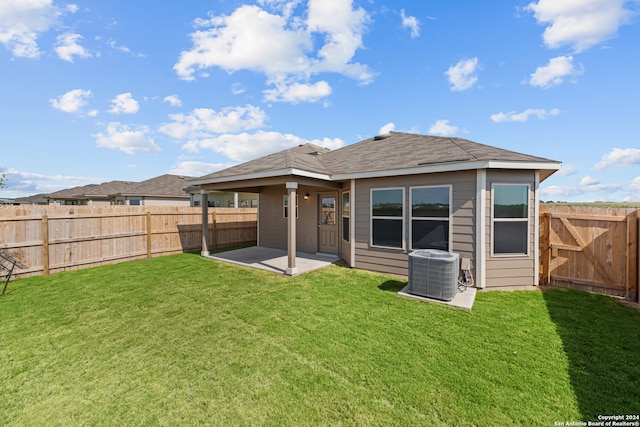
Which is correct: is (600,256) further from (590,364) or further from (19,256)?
(19,256)

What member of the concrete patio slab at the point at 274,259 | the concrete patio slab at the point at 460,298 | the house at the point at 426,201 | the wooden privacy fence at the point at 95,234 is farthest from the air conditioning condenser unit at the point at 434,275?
the wooden privacy fence at the point at 95,234

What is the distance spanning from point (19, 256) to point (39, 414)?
6779 mm

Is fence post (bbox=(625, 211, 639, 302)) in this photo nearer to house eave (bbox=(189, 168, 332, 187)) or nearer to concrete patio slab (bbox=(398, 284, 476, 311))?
concrete patio slab (bbox=(398, 284, 476, 311))

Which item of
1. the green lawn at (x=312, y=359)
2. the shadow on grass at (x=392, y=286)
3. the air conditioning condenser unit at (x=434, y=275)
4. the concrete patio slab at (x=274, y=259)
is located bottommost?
the green lawn at (x=312, y=359)

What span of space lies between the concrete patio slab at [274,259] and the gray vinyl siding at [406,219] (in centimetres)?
141

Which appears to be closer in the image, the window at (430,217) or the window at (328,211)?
the window at (430,217)

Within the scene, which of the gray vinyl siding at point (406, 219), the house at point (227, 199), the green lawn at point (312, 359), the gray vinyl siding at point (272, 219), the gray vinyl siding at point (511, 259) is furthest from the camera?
the house at point (227, 199)

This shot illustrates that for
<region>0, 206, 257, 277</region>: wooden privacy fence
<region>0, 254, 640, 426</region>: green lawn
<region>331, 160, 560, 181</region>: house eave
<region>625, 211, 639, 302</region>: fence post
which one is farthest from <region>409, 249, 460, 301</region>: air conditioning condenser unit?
<region>0, 206, 257, 277</region>: wooden privacy fence

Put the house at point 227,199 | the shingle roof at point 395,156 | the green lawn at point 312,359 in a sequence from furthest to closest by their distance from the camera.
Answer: the house at point 227,199
the shingle roof at point 395,156
the green lawn at point 312,359

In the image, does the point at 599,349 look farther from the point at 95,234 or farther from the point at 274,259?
A: the point at 95,234

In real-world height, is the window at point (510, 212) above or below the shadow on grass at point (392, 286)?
above

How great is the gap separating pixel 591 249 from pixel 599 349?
3.27 meters

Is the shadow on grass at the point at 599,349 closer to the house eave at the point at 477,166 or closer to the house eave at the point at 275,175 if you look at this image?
the house eave at the point at 477,166

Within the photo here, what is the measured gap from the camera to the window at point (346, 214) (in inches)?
303
